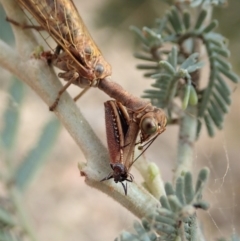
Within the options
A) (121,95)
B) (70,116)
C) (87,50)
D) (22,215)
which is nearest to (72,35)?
(87,50)

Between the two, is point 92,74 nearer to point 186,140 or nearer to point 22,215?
point 186,140

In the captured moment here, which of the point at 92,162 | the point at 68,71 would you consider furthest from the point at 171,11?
the point at 92,162

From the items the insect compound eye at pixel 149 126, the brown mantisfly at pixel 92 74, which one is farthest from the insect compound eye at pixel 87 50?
the insect compound eye at pixel 149 126

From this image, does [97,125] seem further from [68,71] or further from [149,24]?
[68,71]

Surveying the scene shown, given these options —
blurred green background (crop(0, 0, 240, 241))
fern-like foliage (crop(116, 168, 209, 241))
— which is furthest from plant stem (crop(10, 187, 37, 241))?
blurred green background (crop(0, 0, 240, 241))

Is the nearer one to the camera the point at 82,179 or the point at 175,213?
the point at 175,213

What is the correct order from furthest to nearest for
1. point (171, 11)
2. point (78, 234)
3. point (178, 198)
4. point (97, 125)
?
point (97, 125) < point (78, 234) < point (171, 11) < point (178, 198)
